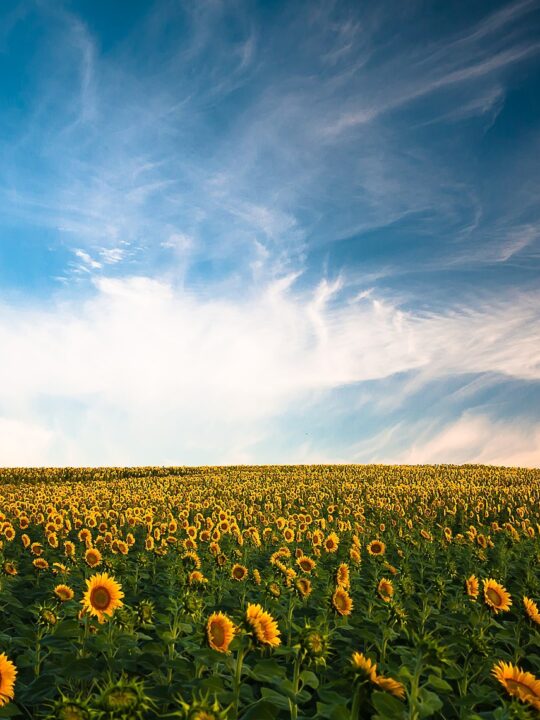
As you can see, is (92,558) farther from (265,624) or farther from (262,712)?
(262,712)

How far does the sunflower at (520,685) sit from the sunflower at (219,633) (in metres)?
1.89

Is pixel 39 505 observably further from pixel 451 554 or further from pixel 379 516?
pixel 451 554

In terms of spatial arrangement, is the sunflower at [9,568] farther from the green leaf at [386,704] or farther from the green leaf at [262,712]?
the green leaf at [386,704]

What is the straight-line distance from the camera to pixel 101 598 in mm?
5328

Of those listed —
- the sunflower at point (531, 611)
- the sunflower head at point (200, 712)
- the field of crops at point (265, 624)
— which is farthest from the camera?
the sunflower at point (531, 611)

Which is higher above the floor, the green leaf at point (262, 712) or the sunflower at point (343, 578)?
the sunflower at point (343, 578)

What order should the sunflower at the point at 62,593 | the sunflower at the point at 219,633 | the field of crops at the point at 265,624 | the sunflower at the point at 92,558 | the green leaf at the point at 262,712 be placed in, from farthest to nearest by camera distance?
the sunflower at the point at 92,558 → the sunflower at the point at 62,593 → the sunflower at the point at 219,633 → the field of crops at the point at 265,624 → the green leaf at the point at 262,712

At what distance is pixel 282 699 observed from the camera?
388 centimetres

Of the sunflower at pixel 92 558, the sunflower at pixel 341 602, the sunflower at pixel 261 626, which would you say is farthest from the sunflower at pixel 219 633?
the sunflower at pixel 92 558

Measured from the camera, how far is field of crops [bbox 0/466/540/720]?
3740mm

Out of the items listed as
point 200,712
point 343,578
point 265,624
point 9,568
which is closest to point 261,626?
point 265,624

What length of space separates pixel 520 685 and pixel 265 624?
1.75 meters

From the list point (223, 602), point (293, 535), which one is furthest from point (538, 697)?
point (293, 535)

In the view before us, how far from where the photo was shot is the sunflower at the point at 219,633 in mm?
4121
